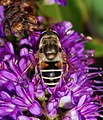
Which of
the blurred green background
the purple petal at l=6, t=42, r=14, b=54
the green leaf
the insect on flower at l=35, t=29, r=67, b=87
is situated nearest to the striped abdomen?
the insect on flower at l=35, t=29, r=67, b=87

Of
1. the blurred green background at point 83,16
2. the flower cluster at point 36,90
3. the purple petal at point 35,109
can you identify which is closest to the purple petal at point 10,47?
the flower cluster at point 36,90

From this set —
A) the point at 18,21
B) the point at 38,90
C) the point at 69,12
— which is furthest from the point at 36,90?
the point at 69,12

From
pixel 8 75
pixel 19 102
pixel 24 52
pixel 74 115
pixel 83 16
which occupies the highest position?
pixel 83 16

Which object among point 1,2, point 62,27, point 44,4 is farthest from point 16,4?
point 44,4

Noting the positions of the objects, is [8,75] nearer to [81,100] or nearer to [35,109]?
[35,109]

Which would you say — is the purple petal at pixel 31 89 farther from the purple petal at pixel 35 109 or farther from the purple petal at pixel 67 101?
the purple petal at pixel 67 101

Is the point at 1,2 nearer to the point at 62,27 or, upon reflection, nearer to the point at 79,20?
the point at 62,27

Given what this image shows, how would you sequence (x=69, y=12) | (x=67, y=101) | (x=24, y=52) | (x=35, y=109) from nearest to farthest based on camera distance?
(x=35, y=109) → (x=67, y=101) → (x=24, y=52) → (x=69, y=12)
